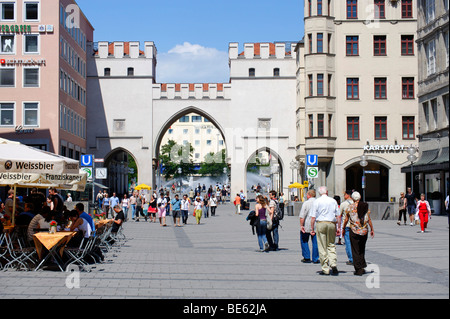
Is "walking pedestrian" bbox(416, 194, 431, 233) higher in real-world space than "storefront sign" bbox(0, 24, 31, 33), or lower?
lower

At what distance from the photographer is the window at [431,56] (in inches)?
157

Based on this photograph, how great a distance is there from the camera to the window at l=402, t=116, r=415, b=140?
47812 millimetres

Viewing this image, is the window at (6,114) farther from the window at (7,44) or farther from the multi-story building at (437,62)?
the multi-story building at (437,62)

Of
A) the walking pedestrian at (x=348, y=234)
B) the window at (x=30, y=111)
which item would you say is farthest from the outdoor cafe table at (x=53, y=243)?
the window at (x=30, y=111)

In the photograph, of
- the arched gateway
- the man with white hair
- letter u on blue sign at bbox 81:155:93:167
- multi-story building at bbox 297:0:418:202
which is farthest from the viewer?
the arched gateway

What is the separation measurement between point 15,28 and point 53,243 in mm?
37109

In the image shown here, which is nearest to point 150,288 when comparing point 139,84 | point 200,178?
point 139,84

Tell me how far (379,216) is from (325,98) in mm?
15799

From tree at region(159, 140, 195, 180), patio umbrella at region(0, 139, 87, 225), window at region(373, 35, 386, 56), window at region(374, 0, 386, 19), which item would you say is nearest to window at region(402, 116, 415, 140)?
window at region(373, 35, 386, 56)

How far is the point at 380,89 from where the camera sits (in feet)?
156

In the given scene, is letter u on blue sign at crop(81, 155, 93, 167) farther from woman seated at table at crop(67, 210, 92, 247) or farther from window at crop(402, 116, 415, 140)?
window at crop(402, 116, 415, 140)

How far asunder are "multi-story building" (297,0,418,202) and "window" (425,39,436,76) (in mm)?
42413

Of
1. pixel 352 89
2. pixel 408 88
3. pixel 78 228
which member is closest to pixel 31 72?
pixel 352 89
